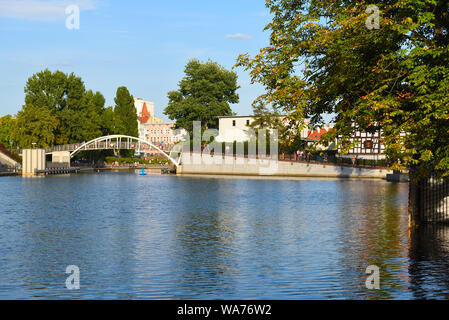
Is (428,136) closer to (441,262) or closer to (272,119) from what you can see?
(441,262)

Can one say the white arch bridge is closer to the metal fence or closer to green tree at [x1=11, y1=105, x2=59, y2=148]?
green tree at [x1=11, y1=105, x2=59, y2=148]

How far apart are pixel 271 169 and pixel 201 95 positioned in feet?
88.1

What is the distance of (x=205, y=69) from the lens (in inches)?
4616

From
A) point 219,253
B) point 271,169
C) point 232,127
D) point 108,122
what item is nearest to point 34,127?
point 108,122

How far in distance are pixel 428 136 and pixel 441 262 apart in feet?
13.3

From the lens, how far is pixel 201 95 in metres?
117

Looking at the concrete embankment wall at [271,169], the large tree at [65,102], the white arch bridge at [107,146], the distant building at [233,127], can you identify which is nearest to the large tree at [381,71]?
the concrete embankment wall at [271,169]

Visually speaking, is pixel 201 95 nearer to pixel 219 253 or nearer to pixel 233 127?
pixel 233 127

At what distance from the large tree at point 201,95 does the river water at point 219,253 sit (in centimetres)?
7514

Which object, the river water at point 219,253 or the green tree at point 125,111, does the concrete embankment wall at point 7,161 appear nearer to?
the green tree at point 125,111

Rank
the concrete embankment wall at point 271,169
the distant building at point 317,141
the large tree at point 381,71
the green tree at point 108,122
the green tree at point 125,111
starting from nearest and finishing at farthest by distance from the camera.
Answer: the large tree at point 381,71, the distant building at point 317,141, the concrete embankment wall at point 271,169, the green tree at point 108,122, the green tree at point 125,111

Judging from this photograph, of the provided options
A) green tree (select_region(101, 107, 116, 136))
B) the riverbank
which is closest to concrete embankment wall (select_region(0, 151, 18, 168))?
the riverbank

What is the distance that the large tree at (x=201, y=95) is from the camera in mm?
115312

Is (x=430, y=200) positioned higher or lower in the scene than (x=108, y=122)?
lower
